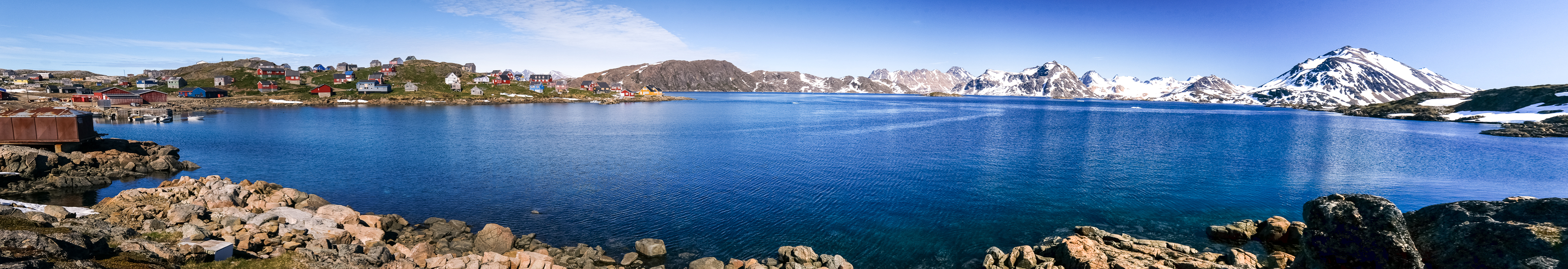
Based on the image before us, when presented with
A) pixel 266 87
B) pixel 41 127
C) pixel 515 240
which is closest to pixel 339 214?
pixel 515 240

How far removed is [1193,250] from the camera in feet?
76.2

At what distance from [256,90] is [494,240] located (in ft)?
635

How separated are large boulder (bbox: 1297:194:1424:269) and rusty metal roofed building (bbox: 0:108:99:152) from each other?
71.6m

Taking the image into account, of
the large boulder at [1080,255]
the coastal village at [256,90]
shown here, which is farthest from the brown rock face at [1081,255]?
the coastal village at [256,90]

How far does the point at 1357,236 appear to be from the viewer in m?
14.7

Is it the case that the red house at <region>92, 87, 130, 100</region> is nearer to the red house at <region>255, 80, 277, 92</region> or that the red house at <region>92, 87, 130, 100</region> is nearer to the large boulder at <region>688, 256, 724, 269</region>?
the red house at <region>255, 80, 277, 92</region>

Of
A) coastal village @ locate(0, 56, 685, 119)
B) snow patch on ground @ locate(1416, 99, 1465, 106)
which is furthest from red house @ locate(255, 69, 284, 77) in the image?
snow patch on ground @ locate(1416, 99, 1465, 106)

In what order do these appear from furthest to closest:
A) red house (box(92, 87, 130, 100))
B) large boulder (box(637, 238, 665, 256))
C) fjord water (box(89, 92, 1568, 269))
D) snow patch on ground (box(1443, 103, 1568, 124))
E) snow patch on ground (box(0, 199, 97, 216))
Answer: red house (box(92, 87, 130, 100)) → snow patch on ground (box(1443, 103, 1568, 124)) → fjord water (box(89, 92, 1568, 269)) → large boulder (box(637, 238, 665, 256)) → snow patch on ground (box(0, 199, 97, 216))

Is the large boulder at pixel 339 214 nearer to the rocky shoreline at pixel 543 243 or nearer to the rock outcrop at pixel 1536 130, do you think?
the rocky shoreline at pixel 543 243

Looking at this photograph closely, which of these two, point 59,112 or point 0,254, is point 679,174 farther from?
point 59,112

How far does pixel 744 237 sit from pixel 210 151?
57.4 meters

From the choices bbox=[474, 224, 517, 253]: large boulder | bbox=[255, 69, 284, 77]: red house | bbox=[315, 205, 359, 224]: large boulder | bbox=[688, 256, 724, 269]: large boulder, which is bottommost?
bbox=[688, 256, 724, 269]: large boulder

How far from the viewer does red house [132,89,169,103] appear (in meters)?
118

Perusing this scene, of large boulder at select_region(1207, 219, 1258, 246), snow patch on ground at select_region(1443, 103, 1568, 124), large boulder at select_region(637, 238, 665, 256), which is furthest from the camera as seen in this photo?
snow patch on ground at select_region(1443, 103, 1568, 124)
